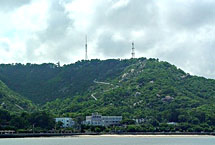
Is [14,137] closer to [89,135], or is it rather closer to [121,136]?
[89,135]

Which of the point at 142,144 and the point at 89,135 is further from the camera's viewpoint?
the point at 89,135

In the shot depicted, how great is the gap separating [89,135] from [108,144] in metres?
50.8

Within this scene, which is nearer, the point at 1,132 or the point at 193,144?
the point at 193,144

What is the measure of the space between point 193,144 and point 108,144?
28.3 meters

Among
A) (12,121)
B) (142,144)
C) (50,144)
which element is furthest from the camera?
(12,121)

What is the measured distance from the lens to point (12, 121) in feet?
650

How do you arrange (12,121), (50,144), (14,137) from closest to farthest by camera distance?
(50,144), (14,137), (12,121)

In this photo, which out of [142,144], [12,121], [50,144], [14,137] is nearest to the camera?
[50,144]

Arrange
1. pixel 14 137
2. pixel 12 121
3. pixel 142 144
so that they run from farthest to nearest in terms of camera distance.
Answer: pixel 12 121
pixel 14 137
pixel 142 144

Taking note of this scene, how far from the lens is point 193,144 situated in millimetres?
156750

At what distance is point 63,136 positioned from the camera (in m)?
195

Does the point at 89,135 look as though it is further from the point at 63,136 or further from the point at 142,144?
the point at 142,144

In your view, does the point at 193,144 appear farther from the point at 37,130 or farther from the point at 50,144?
the point at 37,130

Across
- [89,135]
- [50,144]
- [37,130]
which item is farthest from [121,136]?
[50,144]
